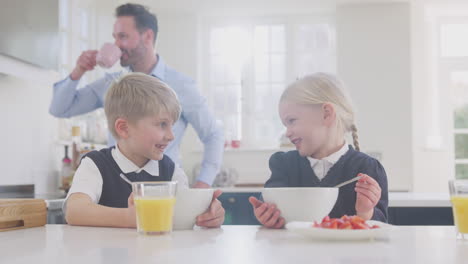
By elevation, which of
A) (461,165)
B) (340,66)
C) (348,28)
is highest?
(348,28)

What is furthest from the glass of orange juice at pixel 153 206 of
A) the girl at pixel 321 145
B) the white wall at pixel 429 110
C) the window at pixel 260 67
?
the white wall at pixel 429 110

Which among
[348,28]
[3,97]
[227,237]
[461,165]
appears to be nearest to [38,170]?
[3,97]

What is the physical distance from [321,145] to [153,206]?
68cm

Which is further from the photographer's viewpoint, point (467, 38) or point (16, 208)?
point (467, 38)

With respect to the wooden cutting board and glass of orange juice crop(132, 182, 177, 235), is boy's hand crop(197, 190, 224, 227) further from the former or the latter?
the wooden cutting board

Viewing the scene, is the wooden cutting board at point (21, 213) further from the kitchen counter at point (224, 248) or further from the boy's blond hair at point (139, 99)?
the boy's blond hair at point (139, 99)

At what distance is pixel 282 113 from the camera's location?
5.52 ft

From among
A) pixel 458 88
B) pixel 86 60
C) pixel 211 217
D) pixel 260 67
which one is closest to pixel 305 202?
pixel 211 217

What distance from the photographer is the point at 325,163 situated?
1.66m

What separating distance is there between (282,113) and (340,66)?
167 inches

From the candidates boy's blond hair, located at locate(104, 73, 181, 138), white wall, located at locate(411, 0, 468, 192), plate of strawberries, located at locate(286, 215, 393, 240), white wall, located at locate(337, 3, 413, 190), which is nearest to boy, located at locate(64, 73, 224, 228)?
boy's blond hair, located at locate(104, 73, 181, 138)

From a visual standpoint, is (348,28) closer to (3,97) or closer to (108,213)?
(3,97)

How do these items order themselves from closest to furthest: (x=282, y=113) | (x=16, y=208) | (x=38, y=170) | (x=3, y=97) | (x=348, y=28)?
(x=16, y=208) < (x=282, y=113) < (x=3, y=97) < (x=38, y=170) < (x=348, y=28)

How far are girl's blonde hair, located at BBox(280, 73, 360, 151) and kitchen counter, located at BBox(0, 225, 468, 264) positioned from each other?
21.1 inches
